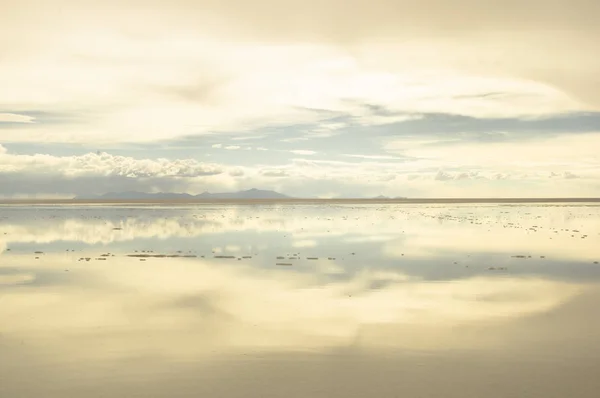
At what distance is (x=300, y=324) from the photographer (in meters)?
16.4

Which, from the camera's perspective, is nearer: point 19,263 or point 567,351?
point 567,351

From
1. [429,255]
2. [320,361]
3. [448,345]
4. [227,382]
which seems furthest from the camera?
[429,255]

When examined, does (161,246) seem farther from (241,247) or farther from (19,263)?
(19,263)

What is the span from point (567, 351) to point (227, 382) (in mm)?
7231

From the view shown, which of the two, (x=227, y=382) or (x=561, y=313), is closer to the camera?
(x=227, y=382)

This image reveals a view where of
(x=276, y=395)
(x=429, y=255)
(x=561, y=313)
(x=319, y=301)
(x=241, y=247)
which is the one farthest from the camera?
(x=241, y=247)

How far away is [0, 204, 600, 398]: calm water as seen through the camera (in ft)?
37.7

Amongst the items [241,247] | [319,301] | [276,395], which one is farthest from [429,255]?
[276,395]

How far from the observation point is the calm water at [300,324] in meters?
11.5

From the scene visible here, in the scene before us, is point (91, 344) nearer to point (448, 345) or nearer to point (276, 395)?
point (276, 395)

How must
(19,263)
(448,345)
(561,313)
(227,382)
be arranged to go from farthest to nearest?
(19,263) → (561,313) → (448,345) → (227,382)

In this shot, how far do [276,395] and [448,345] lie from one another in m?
5.07

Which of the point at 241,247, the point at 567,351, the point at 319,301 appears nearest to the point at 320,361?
the point at 567,351

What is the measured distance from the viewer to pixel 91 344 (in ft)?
47.1
